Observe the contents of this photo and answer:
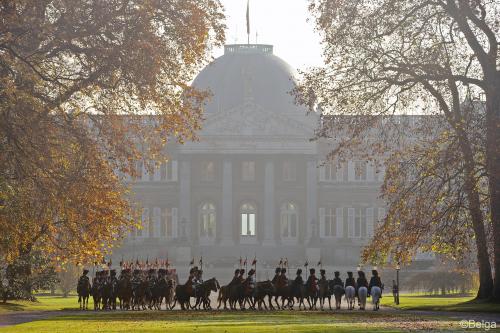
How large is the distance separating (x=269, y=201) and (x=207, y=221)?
652 cm

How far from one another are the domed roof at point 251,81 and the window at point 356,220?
54.2 feet

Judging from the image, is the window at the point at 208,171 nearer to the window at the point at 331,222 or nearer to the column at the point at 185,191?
the column at the point at 185,191

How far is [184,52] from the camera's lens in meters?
30.5

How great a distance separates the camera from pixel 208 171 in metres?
109

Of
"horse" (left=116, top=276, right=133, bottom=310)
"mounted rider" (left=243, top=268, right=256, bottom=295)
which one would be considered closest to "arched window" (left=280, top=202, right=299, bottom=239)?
"horse" (left=116, top=276, right=133, bottom=310)

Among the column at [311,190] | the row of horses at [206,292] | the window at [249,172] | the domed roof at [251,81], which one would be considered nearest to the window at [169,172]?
the window at [249,172]

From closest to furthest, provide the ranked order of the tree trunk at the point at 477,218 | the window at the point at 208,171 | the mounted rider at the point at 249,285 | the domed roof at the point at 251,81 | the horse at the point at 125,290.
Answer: the tree trunk at the point at 477,218
the mounted rider at the point at 249,285
the horse at the point at 125,290
the window at the point at 208,171
the domed roof at the point at 251,81

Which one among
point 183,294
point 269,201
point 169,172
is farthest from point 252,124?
point 183,294

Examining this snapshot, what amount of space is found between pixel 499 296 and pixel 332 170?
72.7m

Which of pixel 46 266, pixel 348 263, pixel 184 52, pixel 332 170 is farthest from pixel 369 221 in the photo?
pixel 184 52

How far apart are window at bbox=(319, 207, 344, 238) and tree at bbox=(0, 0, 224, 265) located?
75.6 meters

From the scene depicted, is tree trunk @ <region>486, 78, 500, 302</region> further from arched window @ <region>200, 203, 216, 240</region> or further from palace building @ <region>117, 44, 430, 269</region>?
arched window @ <region>200, 203, 216, 240</region>

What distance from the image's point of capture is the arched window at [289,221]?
107m

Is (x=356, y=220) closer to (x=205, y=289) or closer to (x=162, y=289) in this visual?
(x=162, y=289)
